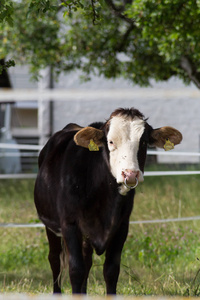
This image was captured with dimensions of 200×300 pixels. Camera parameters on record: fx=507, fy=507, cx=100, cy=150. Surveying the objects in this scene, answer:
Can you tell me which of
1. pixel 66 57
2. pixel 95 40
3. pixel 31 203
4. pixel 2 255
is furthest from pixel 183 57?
pixel 2 255

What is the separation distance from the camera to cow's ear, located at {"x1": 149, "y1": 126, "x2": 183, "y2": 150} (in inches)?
134

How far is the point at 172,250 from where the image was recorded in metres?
5.45

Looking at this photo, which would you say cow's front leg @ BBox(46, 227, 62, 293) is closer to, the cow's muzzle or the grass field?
the grass field

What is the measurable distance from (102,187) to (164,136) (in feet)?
1.80

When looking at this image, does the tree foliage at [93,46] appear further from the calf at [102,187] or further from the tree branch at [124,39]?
the calf at [102,187]

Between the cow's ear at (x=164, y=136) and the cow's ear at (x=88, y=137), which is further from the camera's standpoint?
the cow's ear at (x=164, y=136)

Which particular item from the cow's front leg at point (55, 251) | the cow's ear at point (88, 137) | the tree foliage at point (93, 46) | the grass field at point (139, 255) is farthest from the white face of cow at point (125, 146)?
the tree foliage at point (93, 46)

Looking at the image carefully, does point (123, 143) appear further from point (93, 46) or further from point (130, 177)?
point (93, 46)

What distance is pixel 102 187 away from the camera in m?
3.47

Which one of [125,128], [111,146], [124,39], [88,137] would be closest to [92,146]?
[88,137]

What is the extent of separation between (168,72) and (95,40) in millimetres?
1663

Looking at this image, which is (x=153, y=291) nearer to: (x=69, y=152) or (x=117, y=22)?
(x=69, y=152)

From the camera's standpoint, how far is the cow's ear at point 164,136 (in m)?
3.40

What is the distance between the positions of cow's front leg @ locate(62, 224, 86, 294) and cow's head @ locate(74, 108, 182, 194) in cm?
46
